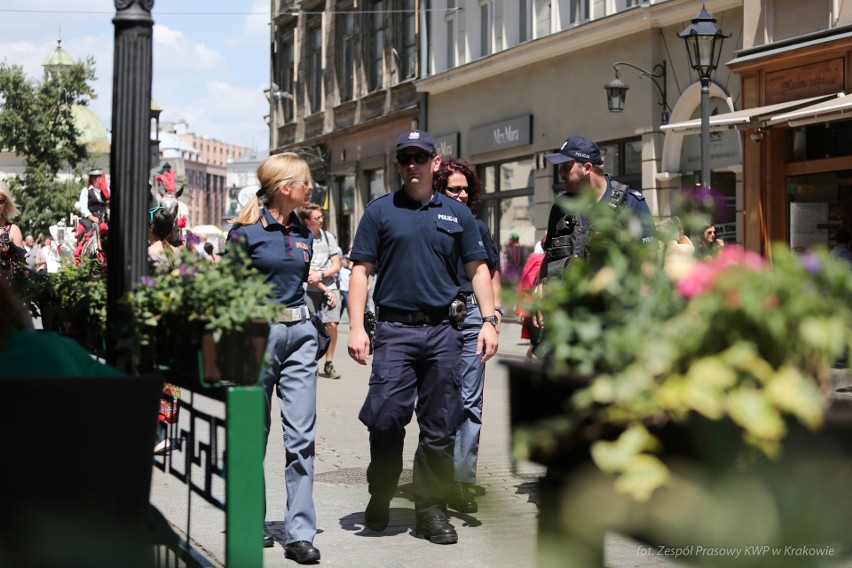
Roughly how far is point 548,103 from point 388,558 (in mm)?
21404

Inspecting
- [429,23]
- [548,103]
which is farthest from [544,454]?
[429,23]

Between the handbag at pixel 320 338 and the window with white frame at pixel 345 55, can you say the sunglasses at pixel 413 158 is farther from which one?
the window with white frame at pixel 345 55

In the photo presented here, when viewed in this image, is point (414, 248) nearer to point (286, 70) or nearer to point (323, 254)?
point (323, 254)

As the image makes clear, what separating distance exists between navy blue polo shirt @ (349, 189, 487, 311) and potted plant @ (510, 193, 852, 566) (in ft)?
13.4

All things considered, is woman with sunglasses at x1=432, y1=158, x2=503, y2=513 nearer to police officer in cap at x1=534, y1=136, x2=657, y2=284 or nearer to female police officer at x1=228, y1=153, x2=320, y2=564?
police officer in cap at x1=534, y1=136, x2=657, y2=284

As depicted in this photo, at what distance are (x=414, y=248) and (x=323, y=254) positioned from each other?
7996 mm

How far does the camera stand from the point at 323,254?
14.5 meters

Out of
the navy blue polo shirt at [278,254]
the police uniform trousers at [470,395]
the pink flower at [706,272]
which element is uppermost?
the navy blue polo shirt at [278,254]

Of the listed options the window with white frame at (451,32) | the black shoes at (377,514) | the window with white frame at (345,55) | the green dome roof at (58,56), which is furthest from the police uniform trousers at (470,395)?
the green dome roof at (58,56)

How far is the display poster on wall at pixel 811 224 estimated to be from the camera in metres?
19.6

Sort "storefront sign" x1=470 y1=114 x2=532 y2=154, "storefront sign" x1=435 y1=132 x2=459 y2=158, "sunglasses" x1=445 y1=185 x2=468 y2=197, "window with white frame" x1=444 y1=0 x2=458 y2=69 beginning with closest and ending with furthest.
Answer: "sunglasses" x1=445 y1=185 x2=468 y2=197, "storefront sign" x1=470 y1=114 x2=532 y2=154, "storefront sign" x1=435 y1=132 x2=459 y2=158, "window with white frame" x1=444 y1=0 x2=458 y2=69

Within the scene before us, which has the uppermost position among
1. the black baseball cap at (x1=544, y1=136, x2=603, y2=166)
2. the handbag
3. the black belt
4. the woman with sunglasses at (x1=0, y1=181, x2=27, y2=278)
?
the black baseball cap at (x1=544, y1=136, x2=603, y2=166)

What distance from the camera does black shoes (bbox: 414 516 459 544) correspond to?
6.38 meters

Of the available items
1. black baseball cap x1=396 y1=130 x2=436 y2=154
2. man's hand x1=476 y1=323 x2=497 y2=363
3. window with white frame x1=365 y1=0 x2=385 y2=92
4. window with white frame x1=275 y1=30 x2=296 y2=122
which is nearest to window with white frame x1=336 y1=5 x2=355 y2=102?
window with white frame x1=365 y1=0 x2=385 y2=92
